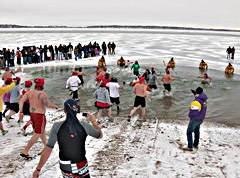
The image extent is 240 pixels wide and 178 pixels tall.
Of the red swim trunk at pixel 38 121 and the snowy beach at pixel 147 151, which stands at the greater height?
the red swim trunk at pixel 38 121

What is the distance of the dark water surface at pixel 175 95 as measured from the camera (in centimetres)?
891

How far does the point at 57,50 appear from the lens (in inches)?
885

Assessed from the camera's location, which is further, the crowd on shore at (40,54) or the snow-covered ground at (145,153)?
the crowd on shore at (40,54)

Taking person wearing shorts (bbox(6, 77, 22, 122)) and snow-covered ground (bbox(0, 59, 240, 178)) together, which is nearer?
snow-covered ground (bbox(0, 59, 240, 178))

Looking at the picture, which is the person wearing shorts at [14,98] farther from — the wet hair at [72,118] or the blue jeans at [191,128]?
the wet hair at [72,118]

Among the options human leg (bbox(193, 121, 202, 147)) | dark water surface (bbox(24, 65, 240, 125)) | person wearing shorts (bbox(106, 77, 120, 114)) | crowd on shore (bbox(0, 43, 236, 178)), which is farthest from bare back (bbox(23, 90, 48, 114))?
dark water surface (bbox(24, 65, 240, 125))

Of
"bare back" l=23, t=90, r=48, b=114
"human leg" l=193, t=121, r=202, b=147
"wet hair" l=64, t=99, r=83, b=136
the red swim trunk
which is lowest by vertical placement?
"human leg" l=193, t=121, r=202, b=147

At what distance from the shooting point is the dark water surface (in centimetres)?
891

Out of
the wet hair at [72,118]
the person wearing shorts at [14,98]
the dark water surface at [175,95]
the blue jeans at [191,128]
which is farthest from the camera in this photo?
the dark water surface at [175,95]

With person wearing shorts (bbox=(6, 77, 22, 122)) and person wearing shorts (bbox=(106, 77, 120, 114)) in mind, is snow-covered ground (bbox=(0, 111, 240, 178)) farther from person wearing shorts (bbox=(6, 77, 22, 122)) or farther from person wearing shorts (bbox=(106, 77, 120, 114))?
person wearing shorts (bbox=(106, 77, 120, 114))

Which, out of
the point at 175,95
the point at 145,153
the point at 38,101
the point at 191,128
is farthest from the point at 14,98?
the point at 175,95

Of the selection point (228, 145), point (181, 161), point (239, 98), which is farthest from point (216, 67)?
point (181, 161)

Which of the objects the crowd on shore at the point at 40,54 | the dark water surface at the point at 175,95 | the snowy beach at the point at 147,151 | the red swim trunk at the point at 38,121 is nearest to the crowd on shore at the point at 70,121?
the red swim trunk at the point at 38,121

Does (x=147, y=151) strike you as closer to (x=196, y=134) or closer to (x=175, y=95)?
(x=196, y=134)
